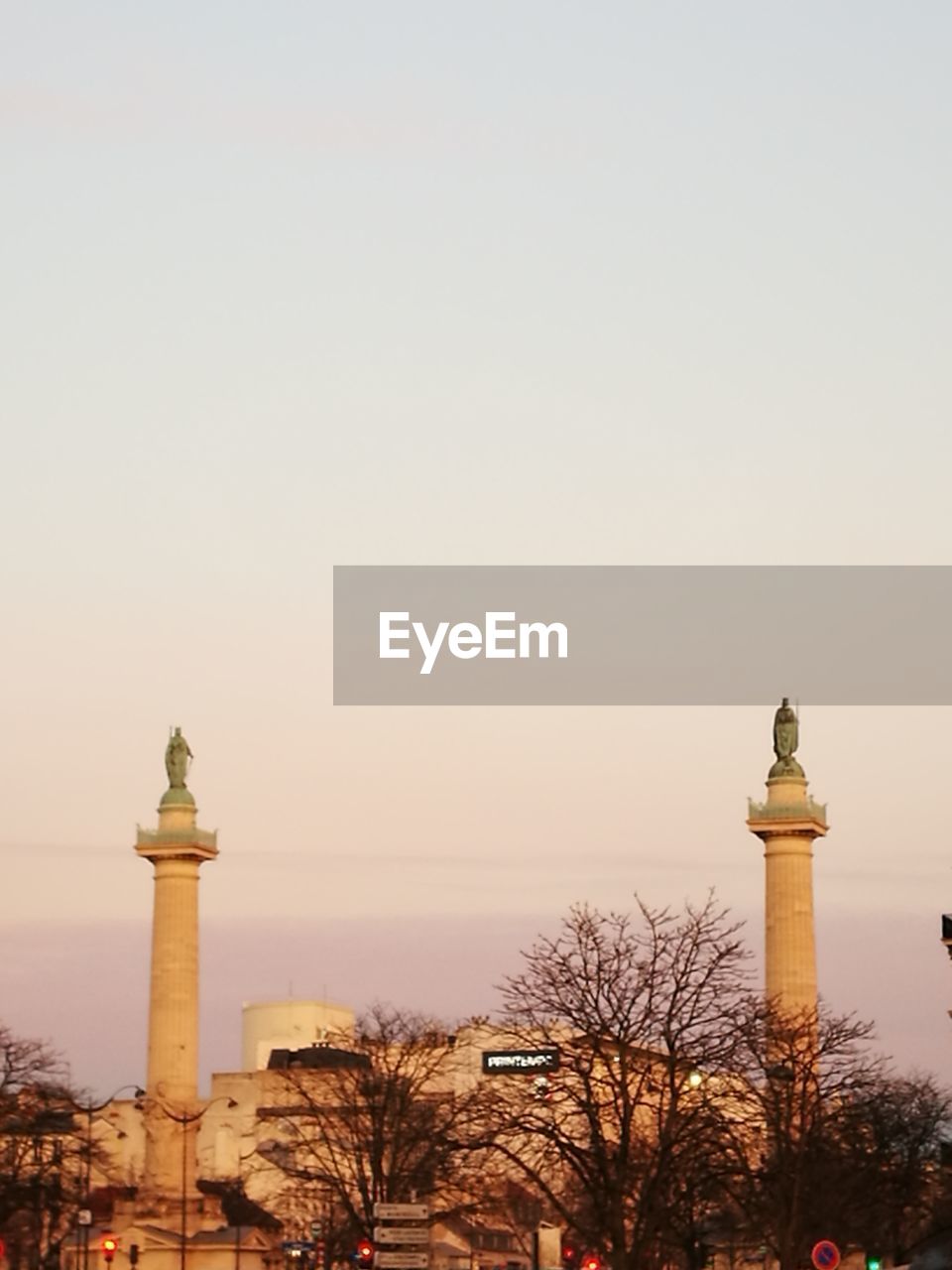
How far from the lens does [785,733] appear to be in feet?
467

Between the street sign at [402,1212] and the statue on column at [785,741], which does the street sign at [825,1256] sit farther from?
the statue on column at [785,741]

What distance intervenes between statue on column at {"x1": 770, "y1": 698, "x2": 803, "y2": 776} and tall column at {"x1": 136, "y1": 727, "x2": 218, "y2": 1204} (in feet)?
104

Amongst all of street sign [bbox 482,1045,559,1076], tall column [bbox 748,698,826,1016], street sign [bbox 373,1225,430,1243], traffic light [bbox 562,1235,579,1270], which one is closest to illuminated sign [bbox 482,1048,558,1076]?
street sign [bbox 482,1045,559,1076]

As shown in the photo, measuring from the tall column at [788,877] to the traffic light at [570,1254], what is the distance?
645 inches

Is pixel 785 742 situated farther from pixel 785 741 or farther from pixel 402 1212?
pixel 402 1212

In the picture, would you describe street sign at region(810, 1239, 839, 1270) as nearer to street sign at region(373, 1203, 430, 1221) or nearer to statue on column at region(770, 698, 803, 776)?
street sign at region(373, 1203, 430, 1221)

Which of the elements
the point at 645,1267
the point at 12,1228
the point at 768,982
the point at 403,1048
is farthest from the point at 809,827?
the point at 645,1267

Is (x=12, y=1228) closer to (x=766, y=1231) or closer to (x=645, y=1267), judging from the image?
(x=766, y=1231)

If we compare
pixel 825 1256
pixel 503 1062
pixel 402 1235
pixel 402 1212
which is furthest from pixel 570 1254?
pixel 503 1062

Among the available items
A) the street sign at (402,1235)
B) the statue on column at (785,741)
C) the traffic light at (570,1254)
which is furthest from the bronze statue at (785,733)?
the street sign at (402,1235)

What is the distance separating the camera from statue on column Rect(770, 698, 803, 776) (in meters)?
139

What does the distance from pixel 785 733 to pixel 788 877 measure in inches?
454

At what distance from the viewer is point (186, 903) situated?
144 metres

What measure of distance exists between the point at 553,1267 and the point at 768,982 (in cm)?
2133
